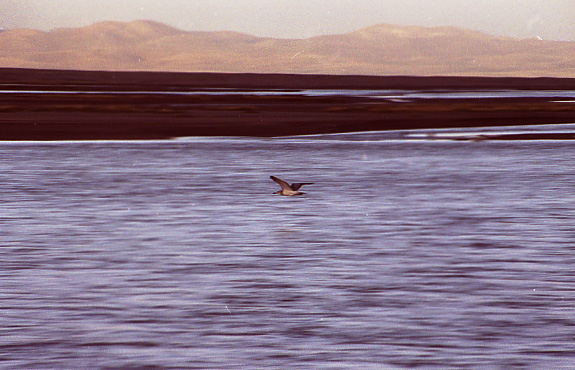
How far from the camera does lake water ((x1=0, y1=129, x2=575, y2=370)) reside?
6039 millimetres

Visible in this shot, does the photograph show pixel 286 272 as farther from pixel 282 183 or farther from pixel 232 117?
pixel 232 117

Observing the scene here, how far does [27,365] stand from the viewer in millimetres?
5672

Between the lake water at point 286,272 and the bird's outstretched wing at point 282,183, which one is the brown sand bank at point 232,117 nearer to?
the lake water at point 286,272

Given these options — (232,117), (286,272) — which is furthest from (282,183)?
(232,117)

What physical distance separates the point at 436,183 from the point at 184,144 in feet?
36.6

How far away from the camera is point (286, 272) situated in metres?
8.54

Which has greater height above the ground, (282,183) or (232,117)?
(282,183)

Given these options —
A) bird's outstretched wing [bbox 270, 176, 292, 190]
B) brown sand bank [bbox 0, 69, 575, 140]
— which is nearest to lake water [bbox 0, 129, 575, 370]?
bird's outstretched wing [bbox 270, 176, 292, 190]

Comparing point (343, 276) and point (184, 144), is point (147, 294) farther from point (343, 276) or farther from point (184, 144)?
point (184, 144)

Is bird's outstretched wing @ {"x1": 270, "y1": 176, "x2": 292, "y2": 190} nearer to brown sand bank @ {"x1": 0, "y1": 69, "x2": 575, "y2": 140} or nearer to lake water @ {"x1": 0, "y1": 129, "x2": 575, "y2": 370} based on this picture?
lake water @ {"x1": 0, "y1": 129, "x2": 575, "y2": 370}

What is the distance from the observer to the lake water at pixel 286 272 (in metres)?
6.04

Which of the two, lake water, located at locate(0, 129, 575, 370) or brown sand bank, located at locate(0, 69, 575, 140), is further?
brown sand bank, located at locate(0, 69, 575, 140)

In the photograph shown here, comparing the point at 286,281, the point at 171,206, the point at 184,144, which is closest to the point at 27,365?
the point at 286,281

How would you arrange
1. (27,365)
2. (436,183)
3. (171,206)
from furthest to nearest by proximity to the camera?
(436,183) < (171,206) < (27,365)
